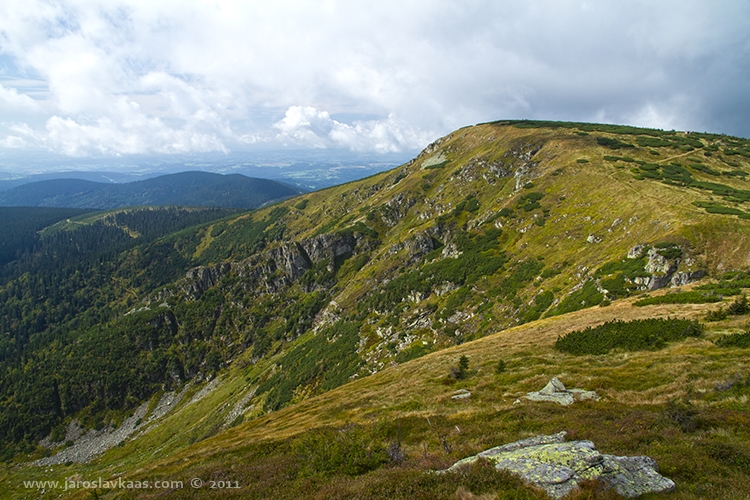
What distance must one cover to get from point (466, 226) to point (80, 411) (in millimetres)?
201350

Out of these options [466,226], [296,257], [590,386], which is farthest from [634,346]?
[296,257]

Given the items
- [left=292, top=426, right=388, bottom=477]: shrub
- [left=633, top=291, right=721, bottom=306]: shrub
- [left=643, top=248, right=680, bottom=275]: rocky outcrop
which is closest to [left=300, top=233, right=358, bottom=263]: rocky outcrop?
[left=643, top=248, right=680, bottom=275]: rocky outcrop

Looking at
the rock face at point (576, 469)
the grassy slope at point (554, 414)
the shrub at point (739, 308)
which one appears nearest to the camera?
the rock face at point (576, 469)

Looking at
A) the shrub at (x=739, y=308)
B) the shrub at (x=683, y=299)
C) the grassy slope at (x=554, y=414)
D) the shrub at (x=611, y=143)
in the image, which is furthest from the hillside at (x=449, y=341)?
the shrub at (x=739, y=308)

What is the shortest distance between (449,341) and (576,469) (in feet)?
202

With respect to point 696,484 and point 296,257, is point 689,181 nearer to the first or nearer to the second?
point 696,484

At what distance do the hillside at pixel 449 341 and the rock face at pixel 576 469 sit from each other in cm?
87

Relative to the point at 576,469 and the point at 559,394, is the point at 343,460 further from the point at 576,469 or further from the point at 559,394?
the point at 559,394

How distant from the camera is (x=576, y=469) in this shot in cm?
1110

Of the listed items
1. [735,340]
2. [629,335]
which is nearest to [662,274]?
[629,335]

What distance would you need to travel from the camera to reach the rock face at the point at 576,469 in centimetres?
1015

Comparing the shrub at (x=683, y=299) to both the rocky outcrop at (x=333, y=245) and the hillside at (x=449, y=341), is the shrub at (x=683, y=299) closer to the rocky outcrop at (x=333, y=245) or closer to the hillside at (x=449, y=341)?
the hillside at (x=449, y=341)

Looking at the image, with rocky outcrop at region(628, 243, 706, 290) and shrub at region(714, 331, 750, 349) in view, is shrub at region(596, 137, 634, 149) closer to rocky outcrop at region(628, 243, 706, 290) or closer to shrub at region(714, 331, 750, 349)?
rocky outcrop at region(628, 243, 706, 290)

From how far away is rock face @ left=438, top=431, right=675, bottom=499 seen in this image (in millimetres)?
10148
